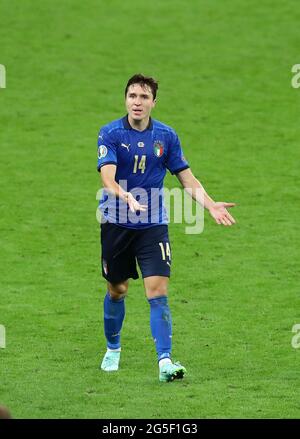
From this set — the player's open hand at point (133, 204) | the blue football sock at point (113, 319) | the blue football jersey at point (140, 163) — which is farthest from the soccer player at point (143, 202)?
the player's open hand at point (133, 204)

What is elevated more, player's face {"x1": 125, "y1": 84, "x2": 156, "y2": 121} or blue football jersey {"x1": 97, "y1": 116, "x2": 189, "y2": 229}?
player's face {"x1": 125, "y1": 84, "x2": 156, "y2": 121}

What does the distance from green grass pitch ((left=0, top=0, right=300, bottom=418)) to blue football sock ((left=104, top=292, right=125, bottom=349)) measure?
0.28 metres

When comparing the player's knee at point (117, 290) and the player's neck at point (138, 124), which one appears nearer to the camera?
the player's neck at point (138, 124)

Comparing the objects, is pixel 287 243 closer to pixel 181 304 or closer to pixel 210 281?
pixel 210 281

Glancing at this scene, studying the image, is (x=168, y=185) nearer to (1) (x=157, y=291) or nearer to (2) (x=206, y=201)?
(2) (x=206, y=201)

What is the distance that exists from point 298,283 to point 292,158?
5708 millimetres

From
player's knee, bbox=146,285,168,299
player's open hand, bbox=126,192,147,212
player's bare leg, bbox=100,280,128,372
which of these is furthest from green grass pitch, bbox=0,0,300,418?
player's open hand, bbox=126,192,147,212

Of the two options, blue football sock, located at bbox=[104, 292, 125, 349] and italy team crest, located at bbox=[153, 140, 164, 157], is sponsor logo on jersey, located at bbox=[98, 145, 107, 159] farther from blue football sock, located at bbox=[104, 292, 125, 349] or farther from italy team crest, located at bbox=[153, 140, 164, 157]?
blue football sock, located at bbox=[104, 292, 125, 349]

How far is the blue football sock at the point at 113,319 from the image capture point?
1107cm

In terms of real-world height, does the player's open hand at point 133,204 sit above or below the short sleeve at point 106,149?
below

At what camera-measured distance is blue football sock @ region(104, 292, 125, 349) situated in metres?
11.1

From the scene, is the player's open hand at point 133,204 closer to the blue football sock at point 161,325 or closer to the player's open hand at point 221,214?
the player's open hand at point 221,214

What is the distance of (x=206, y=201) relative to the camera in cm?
1065

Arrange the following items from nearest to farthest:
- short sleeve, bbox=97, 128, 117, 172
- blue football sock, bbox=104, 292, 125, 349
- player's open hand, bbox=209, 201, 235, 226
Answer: player's open hand, bbox=209, 201, 235, 226, short sleeve, bbox=97, 128, 117, 172, blue football sock, bbox=104, 292, 125, 349
